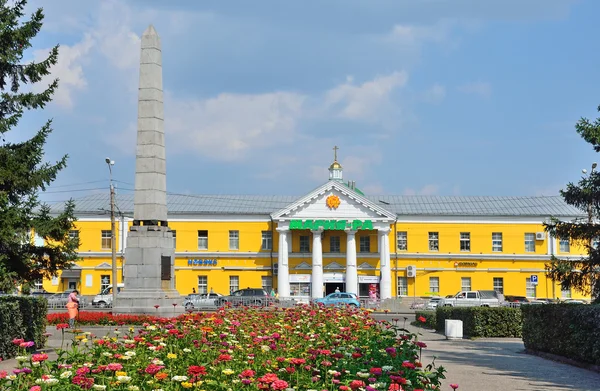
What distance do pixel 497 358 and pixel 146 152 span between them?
14.3 meters

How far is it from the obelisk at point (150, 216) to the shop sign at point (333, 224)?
3329cm

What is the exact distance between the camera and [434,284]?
2441 inches

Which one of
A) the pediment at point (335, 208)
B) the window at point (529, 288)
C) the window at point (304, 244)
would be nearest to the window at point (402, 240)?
the pediment at point (335, 208)

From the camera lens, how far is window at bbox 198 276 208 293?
203 ft

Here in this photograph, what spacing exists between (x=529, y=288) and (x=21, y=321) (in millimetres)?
50760

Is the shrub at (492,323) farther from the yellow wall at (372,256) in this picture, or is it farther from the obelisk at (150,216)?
the yellow wall at (372,256)

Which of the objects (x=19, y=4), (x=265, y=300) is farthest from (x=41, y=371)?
(x=265, y=300)

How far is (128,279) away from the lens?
1054 inches

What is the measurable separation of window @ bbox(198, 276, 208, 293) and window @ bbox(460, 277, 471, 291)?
20790 mm

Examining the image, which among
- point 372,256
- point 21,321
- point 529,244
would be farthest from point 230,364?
point 529,244

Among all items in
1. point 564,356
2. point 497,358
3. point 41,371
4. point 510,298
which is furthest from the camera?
point 510,298

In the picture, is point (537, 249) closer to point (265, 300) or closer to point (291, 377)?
point (265, 300)

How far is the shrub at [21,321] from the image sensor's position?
16594mm

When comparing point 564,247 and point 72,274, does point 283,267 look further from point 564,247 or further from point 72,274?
point 564,247
